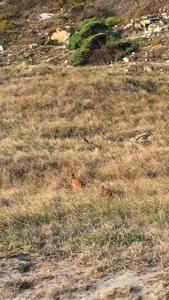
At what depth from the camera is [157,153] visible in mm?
13211

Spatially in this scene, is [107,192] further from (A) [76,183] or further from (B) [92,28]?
(B) [92,28]

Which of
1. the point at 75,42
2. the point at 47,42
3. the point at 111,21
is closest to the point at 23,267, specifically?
the point at 75,42

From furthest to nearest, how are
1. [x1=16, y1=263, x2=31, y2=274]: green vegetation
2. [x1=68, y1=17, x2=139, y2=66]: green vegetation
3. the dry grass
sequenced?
[x1=68, y1=17, x2=139, y2=66]: green vegetation → the dry grass → [x1=16, y1=263, x2=31, y2=274]: green vegetation

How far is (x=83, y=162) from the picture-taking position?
12.9 meters

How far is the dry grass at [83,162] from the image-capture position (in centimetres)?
680

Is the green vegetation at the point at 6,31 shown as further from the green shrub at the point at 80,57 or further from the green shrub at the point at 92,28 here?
the green shrub at the point at 80,57

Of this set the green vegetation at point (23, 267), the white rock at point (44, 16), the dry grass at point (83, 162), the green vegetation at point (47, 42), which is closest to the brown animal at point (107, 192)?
the dry grass at point (83, 162)

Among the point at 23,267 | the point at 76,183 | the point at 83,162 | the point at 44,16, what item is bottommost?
the point at 44,16

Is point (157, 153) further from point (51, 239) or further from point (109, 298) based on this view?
point (109, 298)

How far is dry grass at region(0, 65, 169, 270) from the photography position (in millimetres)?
6797

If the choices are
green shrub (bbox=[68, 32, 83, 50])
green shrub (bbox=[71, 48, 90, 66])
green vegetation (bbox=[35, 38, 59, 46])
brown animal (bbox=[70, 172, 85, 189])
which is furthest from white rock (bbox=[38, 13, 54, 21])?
brown animal (bbox=[70, 172, 85, 189])

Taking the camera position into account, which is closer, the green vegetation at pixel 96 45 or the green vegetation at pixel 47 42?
the green vegetation at pixel 96 45

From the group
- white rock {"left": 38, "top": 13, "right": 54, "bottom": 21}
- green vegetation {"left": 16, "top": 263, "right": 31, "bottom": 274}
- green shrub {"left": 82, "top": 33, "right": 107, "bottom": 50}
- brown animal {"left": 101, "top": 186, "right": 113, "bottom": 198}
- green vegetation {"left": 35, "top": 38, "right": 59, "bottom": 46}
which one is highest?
green vegetation {"left": 16, "top": 263, "right": 31, "bottom": 274}

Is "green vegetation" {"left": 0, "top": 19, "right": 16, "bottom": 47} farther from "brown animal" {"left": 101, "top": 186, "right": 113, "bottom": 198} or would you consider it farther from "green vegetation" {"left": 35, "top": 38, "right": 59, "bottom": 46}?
"brown animal" {"left": 101, "top": 186, "right": 113, "bottom": 198}
